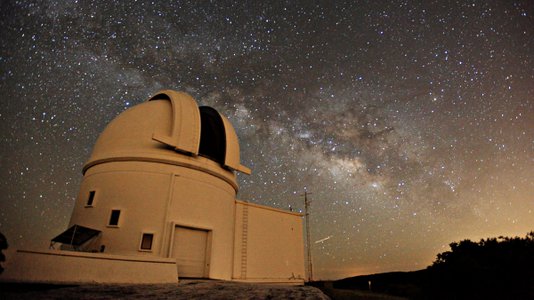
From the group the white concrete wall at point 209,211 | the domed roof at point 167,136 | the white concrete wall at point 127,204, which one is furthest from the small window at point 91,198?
the white concrete wall at point 209,211

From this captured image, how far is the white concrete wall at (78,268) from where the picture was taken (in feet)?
18.2

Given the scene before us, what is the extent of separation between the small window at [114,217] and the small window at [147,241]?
1.07 metres

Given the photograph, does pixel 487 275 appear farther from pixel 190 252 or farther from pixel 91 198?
pixel 91 198

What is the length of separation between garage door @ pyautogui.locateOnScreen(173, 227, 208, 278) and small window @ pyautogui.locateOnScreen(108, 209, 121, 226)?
2.03 meters

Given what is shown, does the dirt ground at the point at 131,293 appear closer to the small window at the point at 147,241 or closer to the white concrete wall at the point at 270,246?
the small window at the point at 147,241

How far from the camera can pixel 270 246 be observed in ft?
49.0

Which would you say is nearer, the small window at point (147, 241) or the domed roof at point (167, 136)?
the small window at point (147, 241)

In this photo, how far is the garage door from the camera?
34.8 feet

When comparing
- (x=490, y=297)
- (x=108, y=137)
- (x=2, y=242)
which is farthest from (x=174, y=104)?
(x=490, y=297)

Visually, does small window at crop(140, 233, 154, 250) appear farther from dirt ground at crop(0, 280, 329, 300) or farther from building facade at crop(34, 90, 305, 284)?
dirt ground at crop(0, 280, 329, 300)

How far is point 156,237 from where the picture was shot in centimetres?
1005

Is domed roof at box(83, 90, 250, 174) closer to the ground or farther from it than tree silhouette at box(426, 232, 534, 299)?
farther from it

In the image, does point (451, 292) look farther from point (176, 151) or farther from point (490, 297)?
point (176, 151)

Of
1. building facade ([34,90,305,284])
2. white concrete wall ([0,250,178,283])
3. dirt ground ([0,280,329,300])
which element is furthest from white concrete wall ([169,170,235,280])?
dirt ground ([0,280,329,300])
